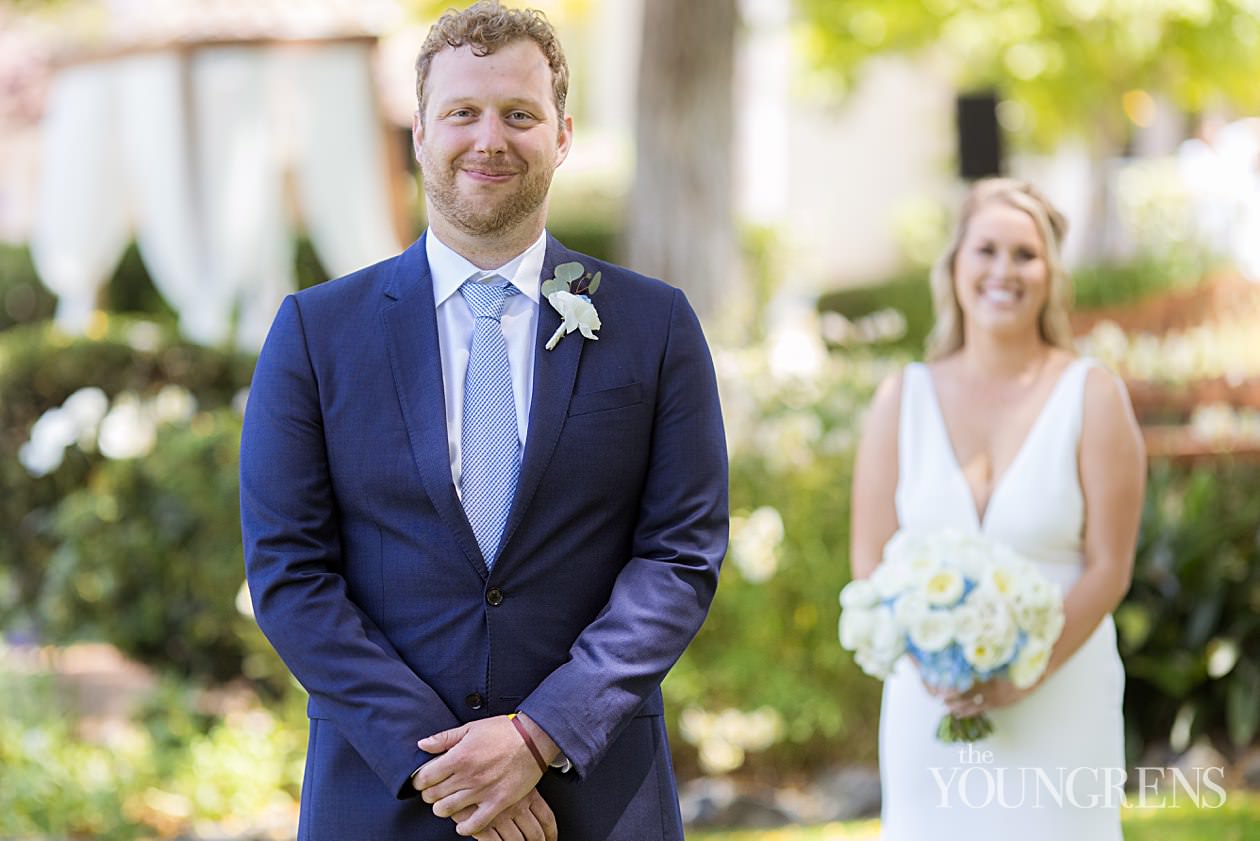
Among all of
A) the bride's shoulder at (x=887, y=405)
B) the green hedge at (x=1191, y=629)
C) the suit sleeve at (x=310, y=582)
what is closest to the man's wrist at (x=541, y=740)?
the suit sleeve at (x=310, y=582)

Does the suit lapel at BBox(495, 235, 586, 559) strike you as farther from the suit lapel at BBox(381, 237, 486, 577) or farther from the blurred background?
the blurred background

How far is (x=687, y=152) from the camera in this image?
1099 cm

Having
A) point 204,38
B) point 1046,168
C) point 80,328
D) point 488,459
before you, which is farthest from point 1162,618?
point 1046,168

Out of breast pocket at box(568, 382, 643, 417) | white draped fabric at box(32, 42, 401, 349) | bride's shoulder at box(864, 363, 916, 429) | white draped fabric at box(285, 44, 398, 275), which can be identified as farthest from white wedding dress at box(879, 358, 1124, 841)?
white draped fabric at box(285, 44, 398, 275)

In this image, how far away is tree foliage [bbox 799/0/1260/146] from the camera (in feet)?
45.0

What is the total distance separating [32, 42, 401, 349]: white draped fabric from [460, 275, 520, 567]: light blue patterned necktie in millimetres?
7970

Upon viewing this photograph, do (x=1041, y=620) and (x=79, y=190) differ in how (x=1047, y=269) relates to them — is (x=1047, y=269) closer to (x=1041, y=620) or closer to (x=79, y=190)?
(x=1041, y=620)

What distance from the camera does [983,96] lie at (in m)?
12.1

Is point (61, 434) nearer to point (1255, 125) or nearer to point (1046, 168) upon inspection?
point (1255, 125)

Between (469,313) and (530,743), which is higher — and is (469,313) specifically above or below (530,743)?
above

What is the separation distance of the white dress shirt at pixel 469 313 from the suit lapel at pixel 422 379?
25 millimetres

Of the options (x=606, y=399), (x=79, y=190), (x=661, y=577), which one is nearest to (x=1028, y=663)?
(x=661, y=577)

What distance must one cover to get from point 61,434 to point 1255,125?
16017mm

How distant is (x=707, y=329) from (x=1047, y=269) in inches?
191
